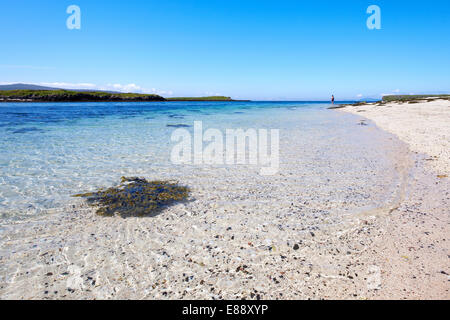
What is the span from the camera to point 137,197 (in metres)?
5.85

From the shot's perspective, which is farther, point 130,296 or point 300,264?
point 300,264

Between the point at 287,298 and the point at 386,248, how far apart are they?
203cm

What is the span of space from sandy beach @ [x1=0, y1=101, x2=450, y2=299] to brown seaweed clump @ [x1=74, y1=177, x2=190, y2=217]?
0.33m

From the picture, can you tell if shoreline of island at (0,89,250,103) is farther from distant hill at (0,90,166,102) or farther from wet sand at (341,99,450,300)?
wet sand at (341,99,450,300)

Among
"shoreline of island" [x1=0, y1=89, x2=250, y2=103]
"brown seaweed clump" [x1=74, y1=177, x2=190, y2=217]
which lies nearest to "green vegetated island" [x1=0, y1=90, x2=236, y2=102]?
"shoreline of island" [x1=0, y1=89, x2=250, y2=103]

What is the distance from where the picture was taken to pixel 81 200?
5.75m

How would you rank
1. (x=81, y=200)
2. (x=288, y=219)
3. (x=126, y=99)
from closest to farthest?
(x=288, y=219), (x=81, y=200), (x=126, y=99)

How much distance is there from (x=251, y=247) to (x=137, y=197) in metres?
3.39

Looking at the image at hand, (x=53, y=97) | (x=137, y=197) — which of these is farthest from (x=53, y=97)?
(x=137, y=197)

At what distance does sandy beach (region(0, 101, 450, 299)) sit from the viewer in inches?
119

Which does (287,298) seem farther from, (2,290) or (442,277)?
(2,290)

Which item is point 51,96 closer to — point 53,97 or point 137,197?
point 53,97
